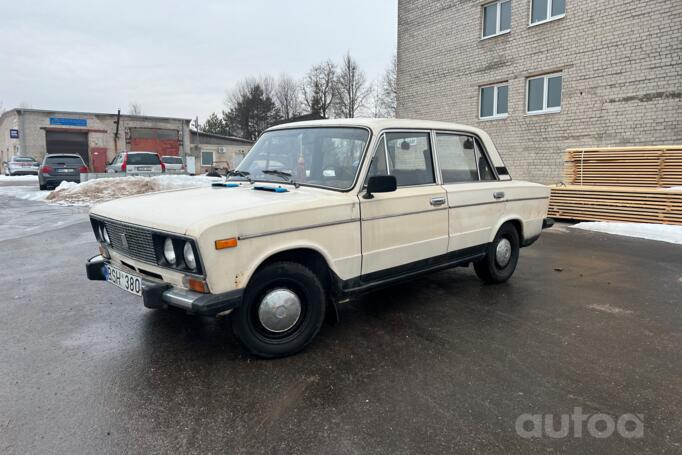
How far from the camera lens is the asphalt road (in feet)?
7.98

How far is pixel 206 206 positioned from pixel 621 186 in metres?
9.91

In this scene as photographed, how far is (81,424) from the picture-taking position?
2.54 metres

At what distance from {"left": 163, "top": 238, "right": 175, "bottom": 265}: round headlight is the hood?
0.36 ft

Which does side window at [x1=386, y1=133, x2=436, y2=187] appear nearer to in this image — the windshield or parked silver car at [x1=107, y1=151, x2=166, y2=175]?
the windshield

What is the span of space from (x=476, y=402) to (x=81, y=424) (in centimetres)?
230

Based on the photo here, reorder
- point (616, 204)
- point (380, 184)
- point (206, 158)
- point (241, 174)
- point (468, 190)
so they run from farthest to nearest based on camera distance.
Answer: point (206, 158), point (616, 204), point (468, 190), point (241, 174), point (380, 184)

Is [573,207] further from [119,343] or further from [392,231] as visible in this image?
[119,343]

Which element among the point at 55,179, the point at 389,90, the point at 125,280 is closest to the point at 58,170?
the point at 55,179

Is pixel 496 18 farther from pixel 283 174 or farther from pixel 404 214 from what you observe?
pixel 283 174

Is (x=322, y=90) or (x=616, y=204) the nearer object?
(x=616, y=204)

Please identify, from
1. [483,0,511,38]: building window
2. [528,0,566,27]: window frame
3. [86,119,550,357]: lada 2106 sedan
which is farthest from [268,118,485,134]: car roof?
[483,0,511,38]: building window

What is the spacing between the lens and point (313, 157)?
4078mm

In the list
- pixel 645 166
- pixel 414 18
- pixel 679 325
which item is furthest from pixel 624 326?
pixel 414 18

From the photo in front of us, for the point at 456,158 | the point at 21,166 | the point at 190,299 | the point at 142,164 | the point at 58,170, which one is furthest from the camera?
the point at 21,166
